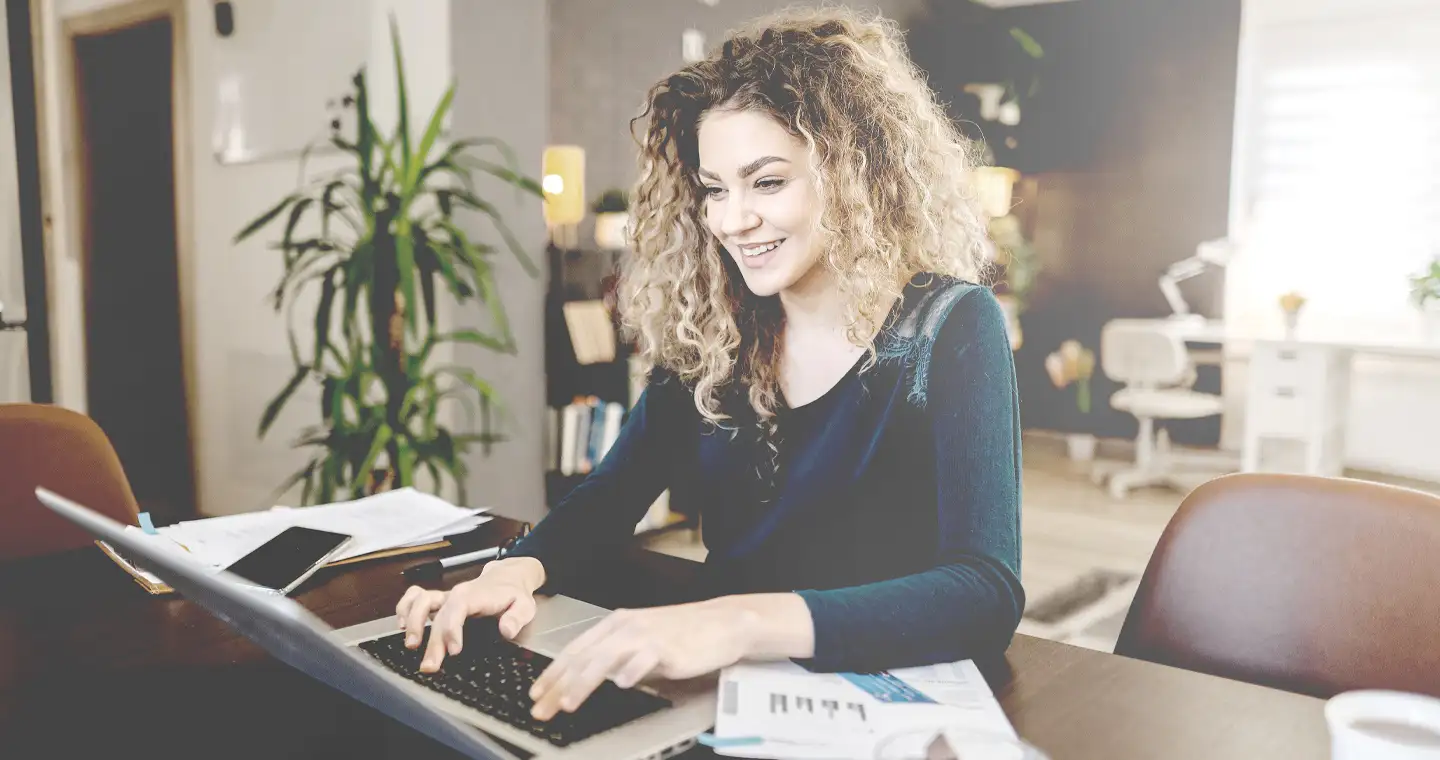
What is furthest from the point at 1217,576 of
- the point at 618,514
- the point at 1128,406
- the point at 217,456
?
the point at 1128,406

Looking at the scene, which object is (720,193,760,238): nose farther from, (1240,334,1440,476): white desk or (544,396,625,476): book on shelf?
(1240,334,1440,476): white desk

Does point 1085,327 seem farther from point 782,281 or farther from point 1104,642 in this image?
point 782,281

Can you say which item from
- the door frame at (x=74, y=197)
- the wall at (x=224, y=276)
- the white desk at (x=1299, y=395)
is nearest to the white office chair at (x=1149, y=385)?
the white desk at (x=1299, y=395)

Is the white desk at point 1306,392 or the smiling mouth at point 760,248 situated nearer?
the smiling mouth at point 760,248

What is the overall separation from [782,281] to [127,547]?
77 centimetres

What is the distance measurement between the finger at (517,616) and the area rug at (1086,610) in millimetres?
2285

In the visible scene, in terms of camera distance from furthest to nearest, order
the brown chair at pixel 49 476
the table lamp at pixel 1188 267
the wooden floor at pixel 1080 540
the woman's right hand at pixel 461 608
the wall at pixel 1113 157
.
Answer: the wall at pixel 1113 157
the table lamp at pixel 1188 267
the wooden floor at pixel 1080 540
the brown chair at pixel 49 476
the woman's right hand at pixel 461 608

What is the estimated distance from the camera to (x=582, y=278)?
4035 millimetres

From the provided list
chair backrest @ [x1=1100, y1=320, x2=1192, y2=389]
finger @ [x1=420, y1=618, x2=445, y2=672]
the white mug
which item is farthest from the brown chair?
chair backrest @ [x1=1100, y1=320, x2=1192, y2=389]

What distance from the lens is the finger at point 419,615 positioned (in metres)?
1.02

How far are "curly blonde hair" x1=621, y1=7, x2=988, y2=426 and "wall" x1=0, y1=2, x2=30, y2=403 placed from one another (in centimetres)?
A: 300

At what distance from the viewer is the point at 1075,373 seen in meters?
6.59

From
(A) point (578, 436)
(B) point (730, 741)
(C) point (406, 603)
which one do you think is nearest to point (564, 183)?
(A) point (578, 436)

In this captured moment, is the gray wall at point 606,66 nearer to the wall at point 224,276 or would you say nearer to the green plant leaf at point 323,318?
the wall at point 224,276
